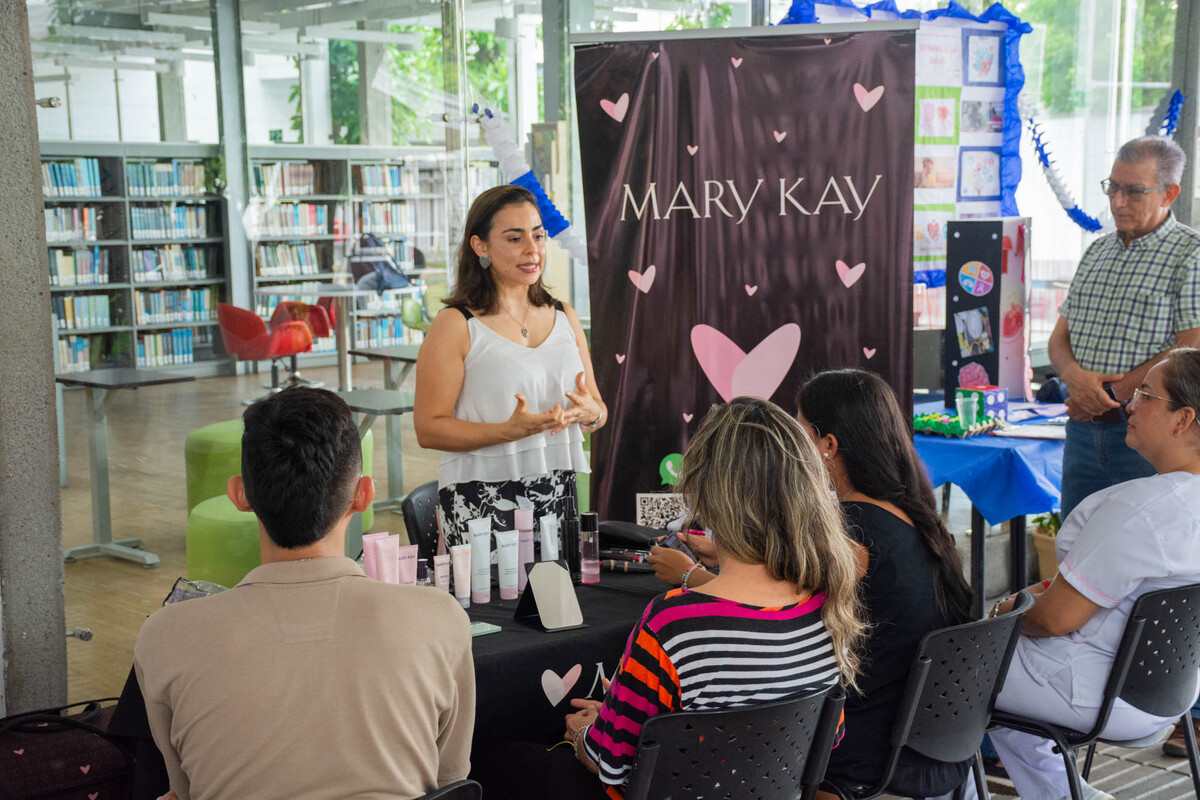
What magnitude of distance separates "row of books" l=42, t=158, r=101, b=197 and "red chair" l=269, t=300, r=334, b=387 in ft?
4.02

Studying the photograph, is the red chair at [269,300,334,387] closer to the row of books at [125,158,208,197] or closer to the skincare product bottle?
the row of books at [125,158,208,197]

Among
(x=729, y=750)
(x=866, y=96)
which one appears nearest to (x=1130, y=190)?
(x=866, y=96)

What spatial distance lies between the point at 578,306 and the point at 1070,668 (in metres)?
4.61

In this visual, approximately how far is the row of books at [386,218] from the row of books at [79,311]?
1.37 metres

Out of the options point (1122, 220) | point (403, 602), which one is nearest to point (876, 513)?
point (403, 602)

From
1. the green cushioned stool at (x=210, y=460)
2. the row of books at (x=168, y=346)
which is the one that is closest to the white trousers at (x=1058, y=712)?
the green cushioned stool at (x=210, y=460)

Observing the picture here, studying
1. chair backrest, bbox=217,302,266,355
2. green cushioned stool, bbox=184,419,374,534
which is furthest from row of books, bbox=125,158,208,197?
green cushioned stool, bbox=184,419,374,534

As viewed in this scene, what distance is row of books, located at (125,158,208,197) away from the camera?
A: 22.7 feet

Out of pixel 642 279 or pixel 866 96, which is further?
pixel 642 279

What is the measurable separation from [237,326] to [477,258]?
3.65 m

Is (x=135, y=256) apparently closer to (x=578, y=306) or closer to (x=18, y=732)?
(x=578, y=306)

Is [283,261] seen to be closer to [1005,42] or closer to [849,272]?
[1005,42]

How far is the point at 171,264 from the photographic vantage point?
7336 millimetres

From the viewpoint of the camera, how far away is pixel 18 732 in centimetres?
251
